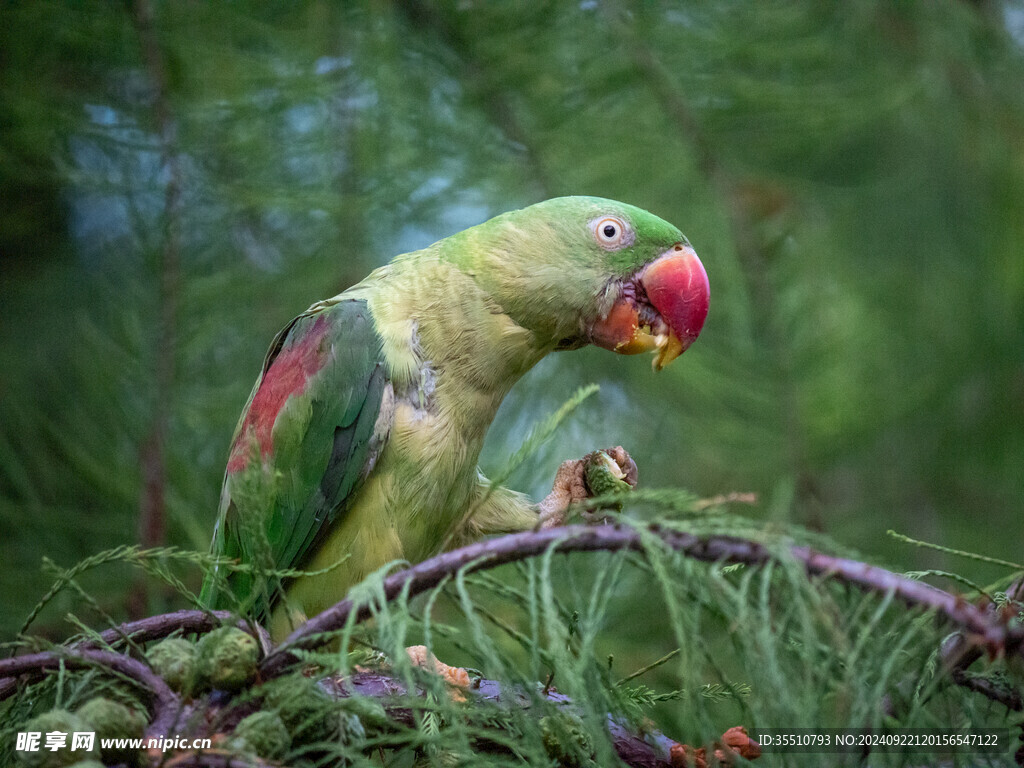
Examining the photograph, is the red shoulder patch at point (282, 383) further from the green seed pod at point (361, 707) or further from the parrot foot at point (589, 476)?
the green seed pod at point (361, 707)

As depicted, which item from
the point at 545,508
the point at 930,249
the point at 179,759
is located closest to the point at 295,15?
the point at 545,508

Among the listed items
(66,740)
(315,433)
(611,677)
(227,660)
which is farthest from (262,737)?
(315,433)

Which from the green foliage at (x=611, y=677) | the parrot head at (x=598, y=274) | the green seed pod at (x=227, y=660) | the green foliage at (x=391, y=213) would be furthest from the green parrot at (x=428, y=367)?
the green seed pod at (x=227, y=660)

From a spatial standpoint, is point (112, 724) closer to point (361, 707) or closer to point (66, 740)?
point (66, 740)

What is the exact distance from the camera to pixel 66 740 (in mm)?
905

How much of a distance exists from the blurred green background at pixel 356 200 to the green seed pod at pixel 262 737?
1.50 meters

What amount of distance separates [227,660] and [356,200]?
2.03m

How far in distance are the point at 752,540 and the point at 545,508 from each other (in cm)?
129

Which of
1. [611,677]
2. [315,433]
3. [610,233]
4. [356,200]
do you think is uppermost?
[356,200]

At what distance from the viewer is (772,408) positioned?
→ 2984 mm

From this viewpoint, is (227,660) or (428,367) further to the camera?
(428,367)

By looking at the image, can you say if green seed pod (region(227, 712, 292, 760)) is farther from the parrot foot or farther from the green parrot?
the parrot foot

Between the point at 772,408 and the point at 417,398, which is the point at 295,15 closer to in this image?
the point at 417,398

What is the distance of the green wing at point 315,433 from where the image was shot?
1.90m
